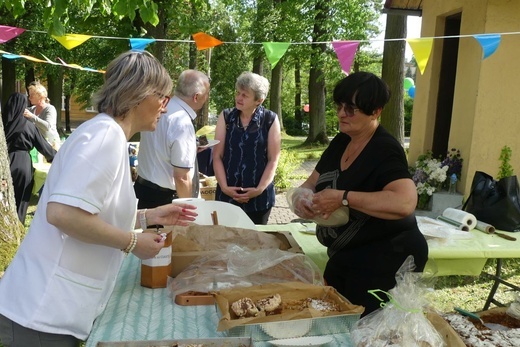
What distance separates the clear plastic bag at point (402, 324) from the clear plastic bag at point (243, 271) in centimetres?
43

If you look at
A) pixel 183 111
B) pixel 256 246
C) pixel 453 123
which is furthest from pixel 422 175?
pixel 256 246

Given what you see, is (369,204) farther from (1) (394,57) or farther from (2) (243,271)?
(1) (394,57)

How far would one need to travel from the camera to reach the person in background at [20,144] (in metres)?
5.25

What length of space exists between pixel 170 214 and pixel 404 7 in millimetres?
6349

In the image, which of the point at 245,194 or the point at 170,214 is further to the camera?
the point at 245,194

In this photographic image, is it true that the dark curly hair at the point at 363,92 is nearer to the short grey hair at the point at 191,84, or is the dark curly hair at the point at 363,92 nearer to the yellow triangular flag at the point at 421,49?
the short grey hair at the point at 191,84

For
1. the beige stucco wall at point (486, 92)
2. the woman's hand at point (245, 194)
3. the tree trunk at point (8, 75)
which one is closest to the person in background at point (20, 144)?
the woman's hand at point (245, 194)

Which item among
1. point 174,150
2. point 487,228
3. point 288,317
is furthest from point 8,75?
point 288,317

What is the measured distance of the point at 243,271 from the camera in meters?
1.90

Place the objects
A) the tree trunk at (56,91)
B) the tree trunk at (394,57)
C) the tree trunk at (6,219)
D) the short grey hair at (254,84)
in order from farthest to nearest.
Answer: the tree trunk at (56,91) < the tree trunk at (394,57) < the tree trunk at (6,219) < the short grey hair at (254,84)

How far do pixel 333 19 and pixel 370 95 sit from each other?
1473cm

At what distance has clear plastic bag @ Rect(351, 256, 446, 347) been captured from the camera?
52.5 inches

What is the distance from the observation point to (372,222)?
1.94 m

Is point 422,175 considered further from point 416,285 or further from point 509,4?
point 416,285
